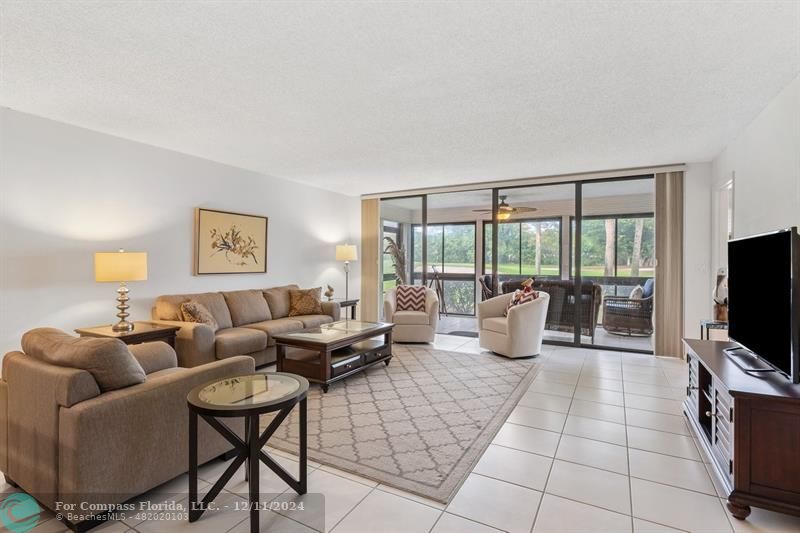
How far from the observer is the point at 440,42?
222cm

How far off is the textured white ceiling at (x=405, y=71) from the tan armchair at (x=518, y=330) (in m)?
1.92

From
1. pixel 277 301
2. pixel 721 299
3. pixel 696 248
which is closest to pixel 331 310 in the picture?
pixel 277 301

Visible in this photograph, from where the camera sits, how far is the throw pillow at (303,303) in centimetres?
537

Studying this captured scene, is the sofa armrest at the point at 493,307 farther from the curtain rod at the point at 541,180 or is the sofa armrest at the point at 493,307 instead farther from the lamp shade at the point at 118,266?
the lamp shade at the point at 118,266

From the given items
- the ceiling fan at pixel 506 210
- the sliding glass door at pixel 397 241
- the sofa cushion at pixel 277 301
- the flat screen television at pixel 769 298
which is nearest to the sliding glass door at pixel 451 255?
the sliding glass door at pixel 397 241

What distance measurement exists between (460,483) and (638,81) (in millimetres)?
2800

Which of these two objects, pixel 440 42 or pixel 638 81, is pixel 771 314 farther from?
pixel 440 42

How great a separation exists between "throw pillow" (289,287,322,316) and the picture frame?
59 centimetres

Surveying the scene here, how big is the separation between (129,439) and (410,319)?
163 inches

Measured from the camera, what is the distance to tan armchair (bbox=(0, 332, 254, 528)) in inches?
67.8

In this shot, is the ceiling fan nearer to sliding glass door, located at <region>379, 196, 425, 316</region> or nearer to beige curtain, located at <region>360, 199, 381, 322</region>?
sliding glass door, located at <region>379, 196, 425, 316</region>

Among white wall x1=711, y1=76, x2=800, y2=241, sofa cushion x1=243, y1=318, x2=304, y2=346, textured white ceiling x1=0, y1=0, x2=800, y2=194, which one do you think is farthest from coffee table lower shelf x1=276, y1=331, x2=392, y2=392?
white wall x1=711, y1=76, x2=800, y2=241

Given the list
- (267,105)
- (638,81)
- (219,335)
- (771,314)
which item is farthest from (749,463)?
(219,335)

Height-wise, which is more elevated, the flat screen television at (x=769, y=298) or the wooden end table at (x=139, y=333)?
the flat screen television at (x=769, y=298)
